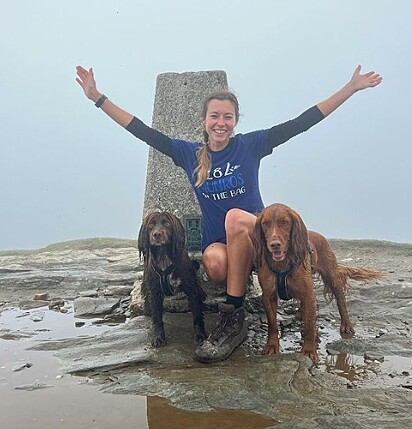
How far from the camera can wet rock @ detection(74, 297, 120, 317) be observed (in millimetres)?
5340

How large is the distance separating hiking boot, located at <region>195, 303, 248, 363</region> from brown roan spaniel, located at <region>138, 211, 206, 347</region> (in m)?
0.26

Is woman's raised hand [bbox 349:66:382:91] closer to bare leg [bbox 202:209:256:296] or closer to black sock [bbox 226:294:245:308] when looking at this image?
bare leg [bbox 202:209:256:296]

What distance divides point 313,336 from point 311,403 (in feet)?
3.51

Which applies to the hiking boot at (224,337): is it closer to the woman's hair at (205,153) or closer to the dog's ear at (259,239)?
the dog's ear at (259,239)

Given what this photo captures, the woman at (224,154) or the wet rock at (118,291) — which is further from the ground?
the woman at (224,154)

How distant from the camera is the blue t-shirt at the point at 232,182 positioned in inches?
171

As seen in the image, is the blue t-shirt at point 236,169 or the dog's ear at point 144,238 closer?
the dog's ear at point 144,238

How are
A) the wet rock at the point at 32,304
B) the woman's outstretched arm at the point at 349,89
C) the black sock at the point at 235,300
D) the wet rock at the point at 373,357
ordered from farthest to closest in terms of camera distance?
the wet rock at the point at 32,304, the woman's outstretched arm at the point at 349,89, the black sock at the point at 235,300, the wet rock at the point at 373,357

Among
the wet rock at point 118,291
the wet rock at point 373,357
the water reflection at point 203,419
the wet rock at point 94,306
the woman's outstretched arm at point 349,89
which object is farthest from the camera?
the wet rock at point 118,291

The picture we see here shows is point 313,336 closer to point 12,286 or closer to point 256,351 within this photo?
point 256,351

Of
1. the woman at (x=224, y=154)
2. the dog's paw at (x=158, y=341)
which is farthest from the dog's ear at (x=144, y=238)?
the dog's paw at (x=158, y=341)

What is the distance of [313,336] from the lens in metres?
3.81

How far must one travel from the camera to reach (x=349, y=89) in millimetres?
4355

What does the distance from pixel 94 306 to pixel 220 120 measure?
2512 mm
